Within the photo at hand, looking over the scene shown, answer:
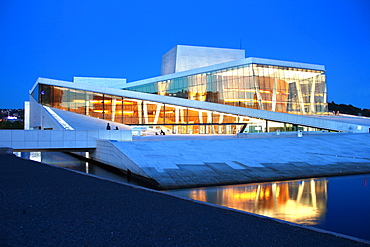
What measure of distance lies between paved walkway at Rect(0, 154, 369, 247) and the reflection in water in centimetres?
163

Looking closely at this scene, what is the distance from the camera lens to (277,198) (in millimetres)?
→ 10586

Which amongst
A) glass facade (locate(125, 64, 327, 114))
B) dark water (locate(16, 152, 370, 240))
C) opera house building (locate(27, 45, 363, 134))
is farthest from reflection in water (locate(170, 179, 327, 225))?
glass facade (locate(125, 64, 327, 114))

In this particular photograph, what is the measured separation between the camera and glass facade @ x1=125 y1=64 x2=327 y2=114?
104ft

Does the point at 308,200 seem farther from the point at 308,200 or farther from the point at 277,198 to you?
the point at 277,198

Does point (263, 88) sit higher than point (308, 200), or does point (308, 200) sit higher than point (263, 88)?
point (263, 88)

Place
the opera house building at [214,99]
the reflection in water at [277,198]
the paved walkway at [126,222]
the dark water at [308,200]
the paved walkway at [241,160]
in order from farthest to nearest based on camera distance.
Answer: the opera house building at [214,99] → the paved walkway at [241,160] → the reflection in water at [277,198] → the dark water at [308,200] → the paved walkway at [126,222]

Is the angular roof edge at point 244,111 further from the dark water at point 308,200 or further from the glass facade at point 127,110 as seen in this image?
the dark water at point 308,200

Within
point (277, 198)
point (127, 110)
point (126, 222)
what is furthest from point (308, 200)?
point (127, 110)

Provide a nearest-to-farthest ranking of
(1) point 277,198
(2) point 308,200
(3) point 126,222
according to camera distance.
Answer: (3) point 126,222 → (2) point 308,200 → (1) point 277,198

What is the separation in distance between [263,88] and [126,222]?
26.9 metres

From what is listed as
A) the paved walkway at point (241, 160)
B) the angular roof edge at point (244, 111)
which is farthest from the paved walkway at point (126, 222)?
the angular roof edge at point (244, 111)

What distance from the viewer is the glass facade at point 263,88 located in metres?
31.7

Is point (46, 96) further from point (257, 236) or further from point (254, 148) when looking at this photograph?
point (257, 236)

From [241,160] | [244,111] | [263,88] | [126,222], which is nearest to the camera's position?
[126,222]
